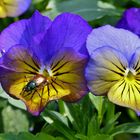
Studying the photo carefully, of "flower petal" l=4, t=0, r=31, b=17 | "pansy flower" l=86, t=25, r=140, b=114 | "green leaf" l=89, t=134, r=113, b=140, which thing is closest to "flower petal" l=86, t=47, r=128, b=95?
"pansy flower" l=86, t=25, r=140, b=114

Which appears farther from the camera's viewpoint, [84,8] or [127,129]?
[84,8]

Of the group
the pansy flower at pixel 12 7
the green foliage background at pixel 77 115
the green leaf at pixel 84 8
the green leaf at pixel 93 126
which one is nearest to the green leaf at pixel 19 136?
the green foliage background at pixel 77 115

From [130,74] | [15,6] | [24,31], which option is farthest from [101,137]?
[15,6]

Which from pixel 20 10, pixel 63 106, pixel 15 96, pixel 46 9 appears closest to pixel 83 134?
pixel 63 106

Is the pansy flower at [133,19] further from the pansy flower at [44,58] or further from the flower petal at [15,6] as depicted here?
the flower petal at [15,6]

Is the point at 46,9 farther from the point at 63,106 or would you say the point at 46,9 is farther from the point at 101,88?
the point at 101,88

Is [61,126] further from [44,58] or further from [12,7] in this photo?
[12,7]
